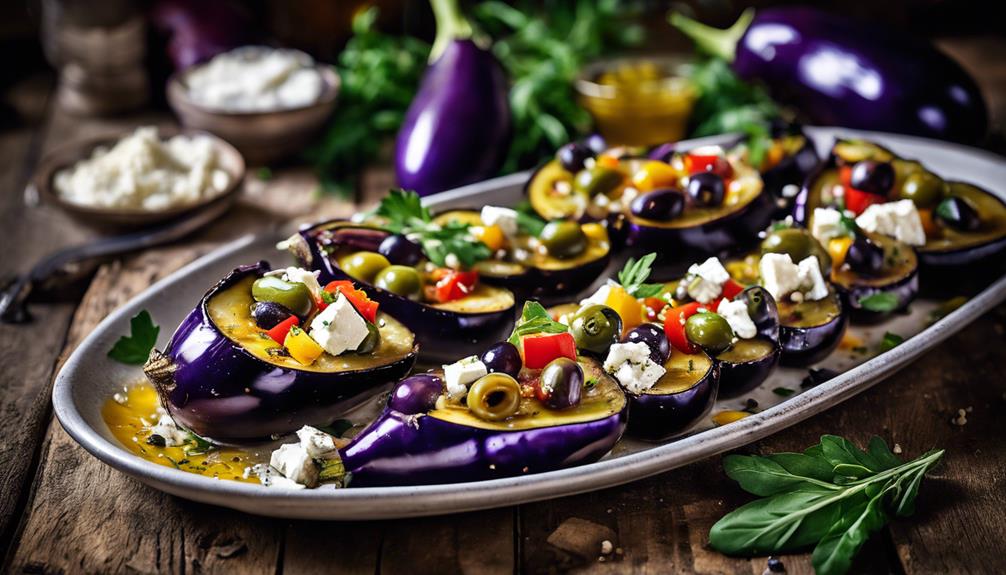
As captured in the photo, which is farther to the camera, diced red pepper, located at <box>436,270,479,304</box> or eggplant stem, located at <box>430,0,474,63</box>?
eggplant stem, located at <box>430,0,474,63</box>

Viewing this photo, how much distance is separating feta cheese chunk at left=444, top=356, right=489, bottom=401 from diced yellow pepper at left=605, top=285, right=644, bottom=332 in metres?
0.51

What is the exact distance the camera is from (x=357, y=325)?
7.98ft

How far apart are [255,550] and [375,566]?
282 mm

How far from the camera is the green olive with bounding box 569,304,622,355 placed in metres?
2.50

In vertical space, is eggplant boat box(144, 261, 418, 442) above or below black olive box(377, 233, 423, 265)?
above

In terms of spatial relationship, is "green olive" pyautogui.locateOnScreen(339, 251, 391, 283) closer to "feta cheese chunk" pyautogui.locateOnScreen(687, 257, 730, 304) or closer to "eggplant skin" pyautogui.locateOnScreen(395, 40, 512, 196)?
"feta cheese chunk" pyautogui.locateOnScreen(687, 257, 730, 304)

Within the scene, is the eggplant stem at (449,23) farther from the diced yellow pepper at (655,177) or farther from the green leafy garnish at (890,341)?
the green leafy garnish at (890,341)

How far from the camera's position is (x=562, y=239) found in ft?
9.81

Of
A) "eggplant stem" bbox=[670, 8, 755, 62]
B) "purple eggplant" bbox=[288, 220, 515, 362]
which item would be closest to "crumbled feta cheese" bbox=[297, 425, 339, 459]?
"purple eggplant" bbox=[288, 220, 515, 362]

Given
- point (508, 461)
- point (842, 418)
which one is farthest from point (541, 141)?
point (508, 461)

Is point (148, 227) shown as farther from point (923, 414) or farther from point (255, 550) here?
point (923, 414)

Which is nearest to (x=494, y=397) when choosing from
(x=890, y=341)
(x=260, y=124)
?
(x=890, y=341)

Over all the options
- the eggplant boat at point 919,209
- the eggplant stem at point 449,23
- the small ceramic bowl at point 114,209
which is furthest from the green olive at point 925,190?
the small ceramic bowl at point 114,209

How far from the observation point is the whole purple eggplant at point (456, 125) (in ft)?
12.8
